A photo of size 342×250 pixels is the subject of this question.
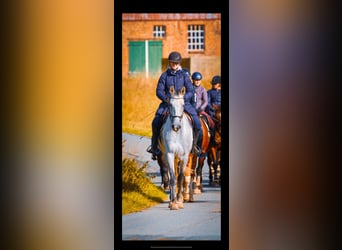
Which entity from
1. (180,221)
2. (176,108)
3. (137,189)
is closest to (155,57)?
(176,108)

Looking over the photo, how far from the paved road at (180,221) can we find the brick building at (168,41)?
17.8 inches

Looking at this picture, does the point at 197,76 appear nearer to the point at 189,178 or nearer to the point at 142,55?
the point at 142,55

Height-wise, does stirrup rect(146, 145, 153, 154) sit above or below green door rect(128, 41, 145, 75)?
below

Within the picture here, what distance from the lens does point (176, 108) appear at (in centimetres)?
308

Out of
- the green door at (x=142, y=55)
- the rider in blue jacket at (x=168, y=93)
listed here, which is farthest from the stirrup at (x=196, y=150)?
the green door at (x=142, y=55)

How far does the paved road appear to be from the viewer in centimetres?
303

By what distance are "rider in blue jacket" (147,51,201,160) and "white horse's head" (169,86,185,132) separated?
0.07ft

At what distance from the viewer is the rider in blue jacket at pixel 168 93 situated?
10.1 ft

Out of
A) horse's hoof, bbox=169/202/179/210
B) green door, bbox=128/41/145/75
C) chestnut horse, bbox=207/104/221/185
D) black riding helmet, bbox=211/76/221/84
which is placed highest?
green door, bbox=128/41/145/75
